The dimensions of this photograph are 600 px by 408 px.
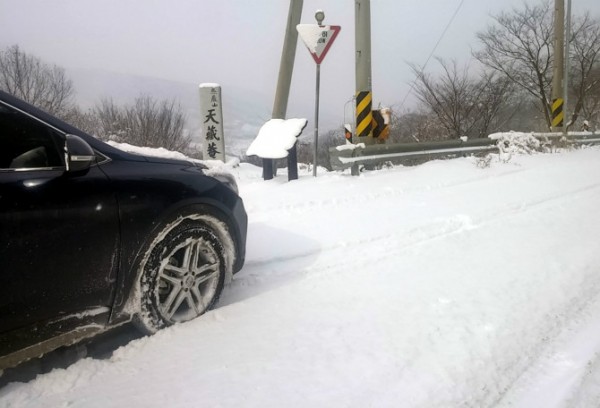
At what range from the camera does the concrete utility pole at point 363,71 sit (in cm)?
848

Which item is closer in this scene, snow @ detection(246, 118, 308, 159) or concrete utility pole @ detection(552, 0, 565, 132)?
snow @ detection(246, 118, 308, 159)

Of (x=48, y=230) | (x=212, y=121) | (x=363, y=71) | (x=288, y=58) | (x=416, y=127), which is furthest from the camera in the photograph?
(x=416, y=127)

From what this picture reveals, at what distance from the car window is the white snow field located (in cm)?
110

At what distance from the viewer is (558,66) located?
603 inches

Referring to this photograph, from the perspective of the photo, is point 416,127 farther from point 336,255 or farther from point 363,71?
point 336,255

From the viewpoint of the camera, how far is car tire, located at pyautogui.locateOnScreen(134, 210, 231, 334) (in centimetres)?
239

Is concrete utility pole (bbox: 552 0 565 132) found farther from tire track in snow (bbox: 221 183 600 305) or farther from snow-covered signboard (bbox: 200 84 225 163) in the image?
snow-covered signboard (bbox: 200 84 225 163)

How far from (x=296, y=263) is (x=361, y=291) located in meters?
0.85

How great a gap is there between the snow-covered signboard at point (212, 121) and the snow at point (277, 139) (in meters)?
1.64

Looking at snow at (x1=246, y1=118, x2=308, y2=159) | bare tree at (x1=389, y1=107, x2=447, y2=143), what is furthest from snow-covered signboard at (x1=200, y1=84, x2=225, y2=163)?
bare tree at (x1=389, y1=107, x2=447, y2=143)

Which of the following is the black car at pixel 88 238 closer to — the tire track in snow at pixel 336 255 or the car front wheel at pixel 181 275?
the car front wheel at pixel 181 275

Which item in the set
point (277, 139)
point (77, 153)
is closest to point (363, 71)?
point (277, 139)

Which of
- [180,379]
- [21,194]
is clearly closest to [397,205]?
[180,379]

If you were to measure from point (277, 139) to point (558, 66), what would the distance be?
13533 mm
